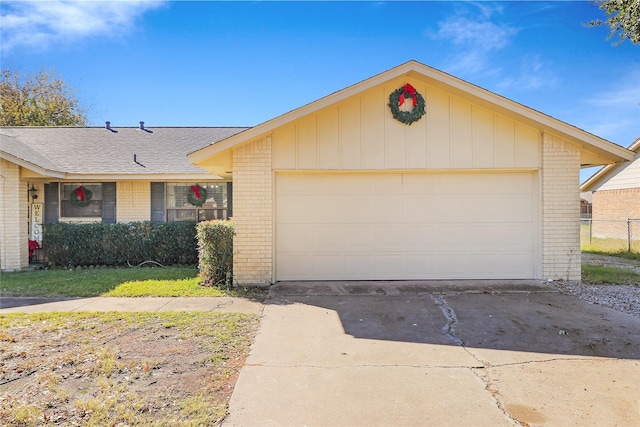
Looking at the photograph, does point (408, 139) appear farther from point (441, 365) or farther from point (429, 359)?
point (441, 365)

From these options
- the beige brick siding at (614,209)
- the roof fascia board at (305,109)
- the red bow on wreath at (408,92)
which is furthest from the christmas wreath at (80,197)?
the beige brick siding at (614,209)

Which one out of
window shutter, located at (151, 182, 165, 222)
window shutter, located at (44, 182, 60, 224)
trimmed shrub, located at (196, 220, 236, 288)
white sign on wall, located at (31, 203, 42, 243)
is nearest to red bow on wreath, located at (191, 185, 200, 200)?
window shutter, located at (151, 182, 165, 222)

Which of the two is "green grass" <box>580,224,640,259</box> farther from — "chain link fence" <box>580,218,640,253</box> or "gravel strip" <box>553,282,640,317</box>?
"gravel strip" <box>553,282,640,317</box>

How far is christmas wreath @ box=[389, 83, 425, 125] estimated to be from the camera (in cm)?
724

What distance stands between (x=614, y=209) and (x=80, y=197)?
22.3 metres

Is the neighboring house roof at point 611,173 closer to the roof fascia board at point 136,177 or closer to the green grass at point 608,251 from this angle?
the green grass at point 608,251

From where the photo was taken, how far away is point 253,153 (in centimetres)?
722

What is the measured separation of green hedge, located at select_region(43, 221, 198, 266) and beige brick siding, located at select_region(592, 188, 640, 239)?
16.5 meters

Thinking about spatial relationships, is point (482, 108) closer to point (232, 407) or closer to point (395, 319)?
point (395, 319)

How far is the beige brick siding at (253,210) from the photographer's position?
7219mm

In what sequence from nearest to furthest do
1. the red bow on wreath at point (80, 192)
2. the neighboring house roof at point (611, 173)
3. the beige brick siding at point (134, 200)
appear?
the red bow on wreath at point (80, 192), the beige brick siding at point (134, 200), the neighboring house roof at point (611, 173)

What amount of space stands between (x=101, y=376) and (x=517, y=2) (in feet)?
36.4

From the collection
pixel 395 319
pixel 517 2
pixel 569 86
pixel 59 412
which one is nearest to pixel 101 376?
pixel 59 412

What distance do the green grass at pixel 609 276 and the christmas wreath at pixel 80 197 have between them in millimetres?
13338
